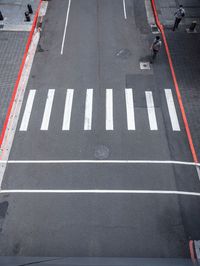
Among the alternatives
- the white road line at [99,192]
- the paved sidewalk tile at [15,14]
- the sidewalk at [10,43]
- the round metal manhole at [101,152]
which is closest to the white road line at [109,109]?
the round metal manhole at [101,152]

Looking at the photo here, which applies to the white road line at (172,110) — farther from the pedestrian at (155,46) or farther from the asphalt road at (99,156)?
the pedestrian at (155,46)

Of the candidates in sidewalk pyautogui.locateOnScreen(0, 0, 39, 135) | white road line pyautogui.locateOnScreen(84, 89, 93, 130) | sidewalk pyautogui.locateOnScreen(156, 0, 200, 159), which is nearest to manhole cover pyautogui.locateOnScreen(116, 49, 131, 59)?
sidewalk pyautogui.locateOnScreen(156, 0, 200, 159)

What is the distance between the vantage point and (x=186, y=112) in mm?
14719

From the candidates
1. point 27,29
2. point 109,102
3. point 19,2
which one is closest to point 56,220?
point 109,102

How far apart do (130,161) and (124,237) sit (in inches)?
159

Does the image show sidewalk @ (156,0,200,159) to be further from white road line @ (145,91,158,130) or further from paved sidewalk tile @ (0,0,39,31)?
paved sidewalk tile @ (0,0,39,31)

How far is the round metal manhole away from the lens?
1294cm

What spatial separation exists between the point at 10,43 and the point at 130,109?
39.1ft

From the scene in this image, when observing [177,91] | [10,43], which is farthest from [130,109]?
[10,43]

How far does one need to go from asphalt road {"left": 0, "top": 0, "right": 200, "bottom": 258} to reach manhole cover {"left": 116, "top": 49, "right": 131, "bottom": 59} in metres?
0.08

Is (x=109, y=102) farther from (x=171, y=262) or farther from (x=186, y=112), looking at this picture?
(x=171, y=262)

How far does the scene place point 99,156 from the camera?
1295 centimetres

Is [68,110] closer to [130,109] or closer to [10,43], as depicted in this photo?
[130,109]

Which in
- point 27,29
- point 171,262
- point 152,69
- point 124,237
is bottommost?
point 124,237
